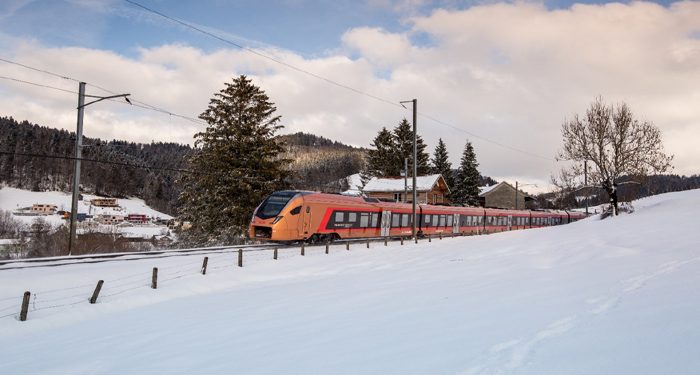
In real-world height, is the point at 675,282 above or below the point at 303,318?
above

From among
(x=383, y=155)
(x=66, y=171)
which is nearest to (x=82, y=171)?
(x=66, y=171)

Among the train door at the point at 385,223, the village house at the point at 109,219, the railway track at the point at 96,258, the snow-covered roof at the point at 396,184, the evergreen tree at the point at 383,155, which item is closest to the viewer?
the railway track at the point at 96,258

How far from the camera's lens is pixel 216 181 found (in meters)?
29.7

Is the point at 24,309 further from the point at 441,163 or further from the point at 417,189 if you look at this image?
the point at 441,163

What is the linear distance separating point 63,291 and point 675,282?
51.6 feet

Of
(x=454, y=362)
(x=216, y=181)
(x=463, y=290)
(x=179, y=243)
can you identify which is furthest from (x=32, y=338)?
(x=179, y=243)

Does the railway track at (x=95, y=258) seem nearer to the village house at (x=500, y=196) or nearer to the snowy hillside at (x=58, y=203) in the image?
the village house at (x=500, y=196)

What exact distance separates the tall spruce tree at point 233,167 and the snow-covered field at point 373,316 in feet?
39.3

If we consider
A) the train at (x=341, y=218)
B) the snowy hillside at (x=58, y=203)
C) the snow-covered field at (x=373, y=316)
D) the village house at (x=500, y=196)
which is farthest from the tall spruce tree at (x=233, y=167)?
the snowy hillside at (x=58, y=203)

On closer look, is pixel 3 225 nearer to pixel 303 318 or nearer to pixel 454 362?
pixel 303 318

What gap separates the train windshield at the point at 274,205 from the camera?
21.6 m

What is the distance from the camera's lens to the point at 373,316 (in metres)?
8.77

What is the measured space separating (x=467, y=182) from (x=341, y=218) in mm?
43164

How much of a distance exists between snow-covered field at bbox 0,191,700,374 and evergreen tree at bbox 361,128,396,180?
5164cm
